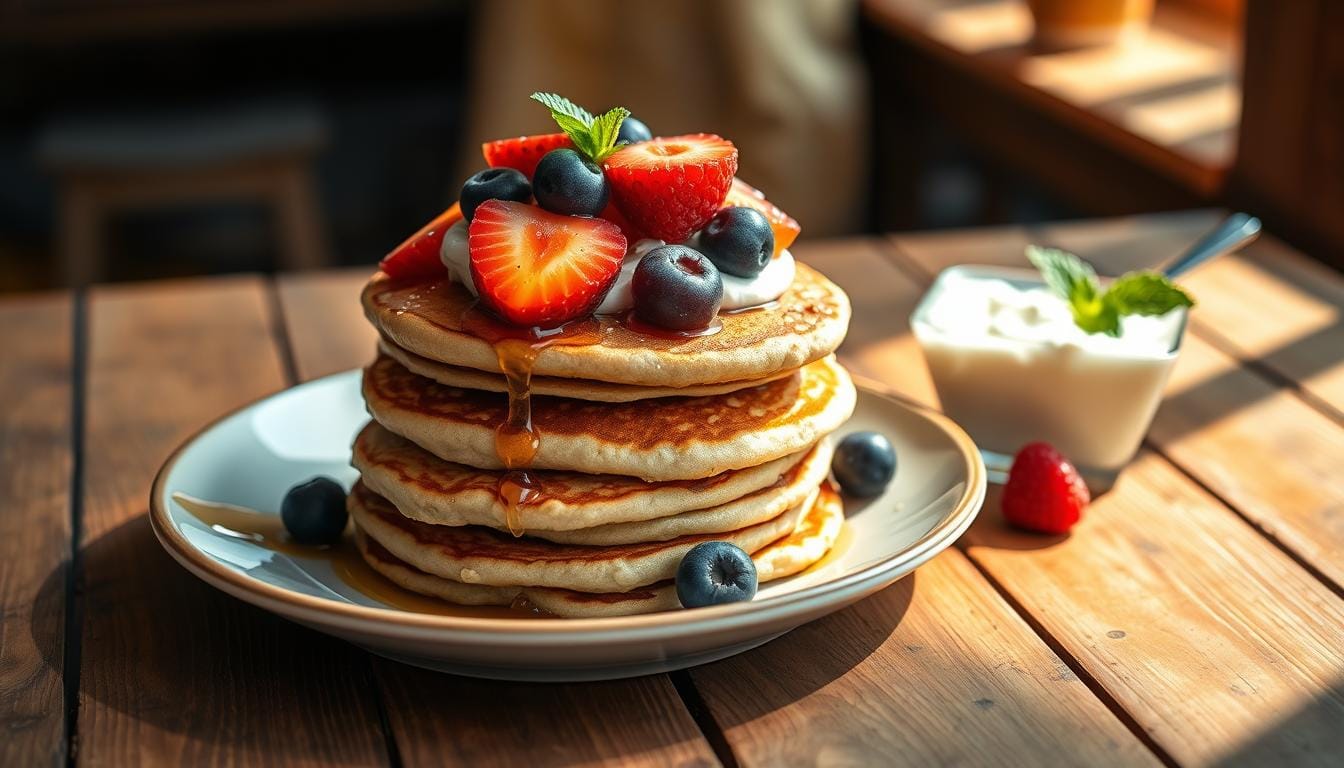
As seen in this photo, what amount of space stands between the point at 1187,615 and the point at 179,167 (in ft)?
10.4

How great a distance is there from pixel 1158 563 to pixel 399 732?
2.18ft

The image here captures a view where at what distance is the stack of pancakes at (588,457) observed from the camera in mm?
1050

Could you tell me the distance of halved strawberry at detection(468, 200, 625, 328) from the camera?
1.05 meters

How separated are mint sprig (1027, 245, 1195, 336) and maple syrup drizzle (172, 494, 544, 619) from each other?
649 millimetres

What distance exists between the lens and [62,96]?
14.6ft

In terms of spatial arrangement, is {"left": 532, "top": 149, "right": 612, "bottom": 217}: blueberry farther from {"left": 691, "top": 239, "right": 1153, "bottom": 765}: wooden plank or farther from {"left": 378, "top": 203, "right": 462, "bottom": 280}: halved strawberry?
{"left": 691, "top": 239, "right": 1153, "bottom": 765}: wooden plank

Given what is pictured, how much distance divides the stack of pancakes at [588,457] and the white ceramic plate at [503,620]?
0.06 meters

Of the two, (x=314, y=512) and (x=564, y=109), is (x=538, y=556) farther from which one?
(x=564, y=109)

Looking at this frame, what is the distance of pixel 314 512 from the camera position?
119 centimetres

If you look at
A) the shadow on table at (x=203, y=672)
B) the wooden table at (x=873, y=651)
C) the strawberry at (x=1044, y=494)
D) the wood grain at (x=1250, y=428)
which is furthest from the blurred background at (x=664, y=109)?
the shadow on table at (x=203, y=672)

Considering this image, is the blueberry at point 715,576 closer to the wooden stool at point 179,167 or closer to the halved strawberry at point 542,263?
the halved strawberry at point 542,263

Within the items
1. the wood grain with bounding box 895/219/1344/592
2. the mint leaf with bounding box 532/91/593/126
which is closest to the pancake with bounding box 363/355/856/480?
the mint leaf with bounding box 532/91/593/126

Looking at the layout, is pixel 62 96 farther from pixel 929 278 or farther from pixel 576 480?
pixel 576 480

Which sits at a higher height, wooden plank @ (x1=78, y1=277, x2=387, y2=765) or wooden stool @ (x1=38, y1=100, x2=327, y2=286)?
wooden plank @ (x1=78, y1=277, x2=387, y2=765)
